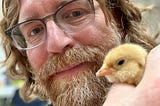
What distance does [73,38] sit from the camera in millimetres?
1150

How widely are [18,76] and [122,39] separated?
0.71m

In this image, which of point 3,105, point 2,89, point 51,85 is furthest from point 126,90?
point 2,89

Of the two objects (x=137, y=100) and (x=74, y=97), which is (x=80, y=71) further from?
(x=137, y=100)

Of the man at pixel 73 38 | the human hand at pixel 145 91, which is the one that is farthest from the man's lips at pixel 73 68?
the human hand at pixel 145 91

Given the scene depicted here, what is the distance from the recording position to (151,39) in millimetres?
1347

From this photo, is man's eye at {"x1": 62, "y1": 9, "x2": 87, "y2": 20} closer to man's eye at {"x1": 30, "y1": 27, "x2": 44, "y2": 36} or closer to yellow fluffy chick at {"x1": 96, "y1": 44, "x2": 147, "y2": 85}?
man's eye at {"x1": 30, "y1": 27, "x2": 44, "y2": 36}

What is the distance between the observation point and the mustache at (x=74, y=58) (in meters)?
1.11

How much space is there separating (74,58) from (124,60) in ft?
0.73

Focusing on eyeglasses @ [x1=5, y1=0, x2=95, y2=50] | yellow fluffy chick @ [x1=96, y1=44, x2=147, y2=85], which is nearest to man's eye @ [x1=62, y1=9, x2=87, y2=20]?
eyeglasses @ [x1=5, y1=0, x2=95, y2=50]

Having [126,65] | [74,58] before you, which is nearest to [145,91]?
[126,65]

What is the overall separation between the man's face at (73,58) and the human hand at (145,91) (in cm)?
24

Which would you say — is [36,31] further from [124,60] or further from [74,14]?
[124,60]

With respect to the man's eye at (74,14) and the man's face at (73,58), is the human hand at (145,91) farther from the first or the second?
the man's eye at (74,14)

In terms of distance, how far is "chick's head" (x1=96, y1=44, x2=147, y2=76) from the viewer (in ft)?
2.99
